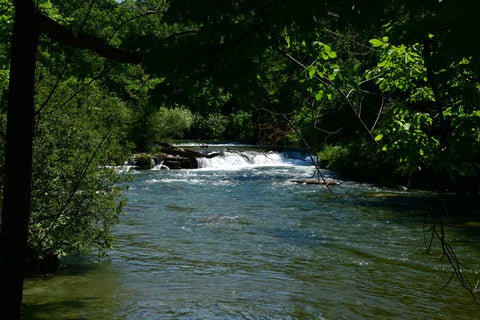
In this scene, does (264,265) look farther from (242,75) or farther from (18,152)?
(18,152)

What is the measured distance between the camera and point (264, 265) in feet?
34.2

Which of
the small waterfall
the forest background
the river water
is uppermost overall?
the forest background

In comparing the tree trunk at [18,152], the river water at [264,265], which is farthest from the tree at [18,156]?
the river water at [264,265]

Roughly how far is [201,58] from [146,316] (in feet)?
14.7

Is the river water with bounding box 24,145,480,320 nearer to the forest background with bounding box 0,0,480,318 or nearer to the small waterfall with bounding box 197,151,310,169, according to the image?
the forest background with bounding box 0,0,480,318

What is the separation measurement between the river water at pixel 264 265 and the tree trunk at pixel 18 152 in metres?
1.92

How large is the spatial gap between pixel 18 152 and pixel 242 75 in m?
1.70

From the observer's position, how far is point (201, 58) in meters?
3.96

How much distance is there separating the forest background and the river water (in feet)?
2.68

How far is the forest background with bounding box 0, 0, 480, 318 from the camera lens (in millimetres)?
3604

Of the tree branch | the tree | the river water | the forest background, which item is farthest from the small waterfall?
the tree

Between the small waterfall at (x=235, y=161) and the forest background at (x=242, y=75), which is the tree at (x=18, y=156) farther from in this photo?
the small waterfall at (x=235, y=161)

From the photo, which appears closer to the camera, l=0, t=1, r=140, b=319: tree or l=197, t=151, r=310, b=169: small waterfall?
l=0, t=1, r=140, b=319: tree

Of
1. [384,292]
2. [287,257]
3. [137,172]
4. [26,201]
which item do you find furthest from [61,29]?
[137,172]
